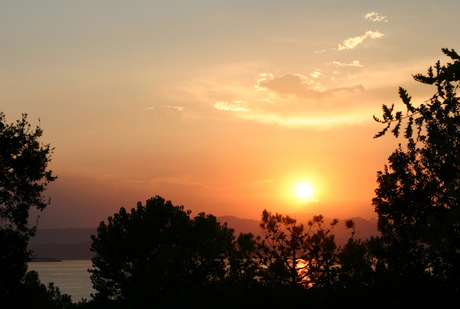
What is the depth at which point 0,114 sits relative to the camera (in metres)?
25.5

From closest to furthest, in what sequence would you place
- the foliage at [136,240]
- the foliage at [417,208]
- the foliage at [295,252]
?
the foliage at [295,252]
the foliage at [417,208]
the foliage at [136,240]

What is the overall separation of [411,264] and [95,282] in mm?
32025

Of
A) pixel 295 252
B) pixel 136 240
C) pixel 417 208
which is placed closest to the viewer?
pixel 295 252

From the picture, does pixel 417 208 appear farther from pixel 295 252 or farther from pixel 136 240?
pixel 136 240

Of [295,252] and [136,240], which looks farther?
[136,240]

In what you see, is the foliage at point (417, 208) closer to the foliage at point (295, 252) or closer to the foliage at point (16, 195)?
the foliage at point (295, 252)

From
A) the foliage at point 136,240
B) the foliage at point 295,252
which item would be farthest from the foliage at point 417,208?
the foliage at point 136,240

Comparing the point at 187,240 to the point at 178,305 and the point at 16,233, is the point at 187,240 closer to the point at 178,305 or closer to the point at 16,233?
the point at 16,233

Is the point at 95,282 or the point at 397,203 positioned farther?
the point at 95,282

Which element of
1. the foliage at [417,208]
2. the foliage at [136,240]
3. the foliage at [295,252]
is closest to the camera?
the foliage at [295,252]

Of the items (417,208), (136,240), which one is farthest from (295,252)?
(136,240)

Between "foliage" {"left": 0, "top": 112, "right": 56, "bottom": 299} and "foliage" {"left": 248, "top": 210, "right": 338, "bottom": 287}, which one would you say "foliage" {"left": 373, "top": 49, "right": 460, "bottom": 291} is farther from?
"foliage" {"left": 0, "top": 112, "right": 56, "bottom": 299}

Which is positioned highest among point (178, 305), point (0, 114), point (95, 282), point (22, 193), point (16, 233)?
point (0, 114)

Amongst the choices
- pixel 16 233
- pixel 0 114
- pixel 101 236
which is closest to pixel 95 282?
pixel 101 236
